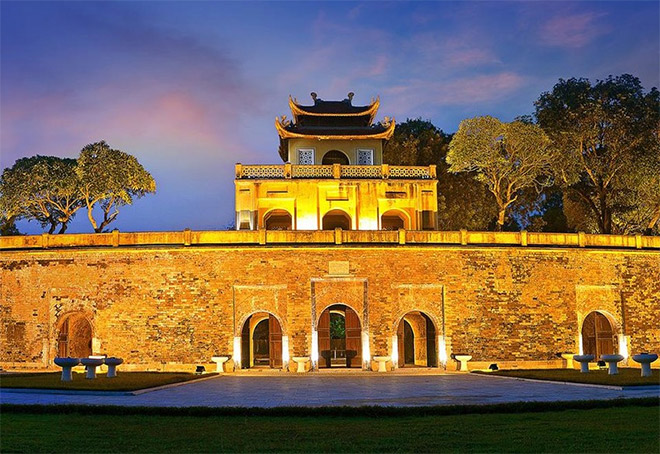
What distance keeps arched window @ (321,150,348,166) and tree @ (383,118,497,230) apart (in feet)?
17.0

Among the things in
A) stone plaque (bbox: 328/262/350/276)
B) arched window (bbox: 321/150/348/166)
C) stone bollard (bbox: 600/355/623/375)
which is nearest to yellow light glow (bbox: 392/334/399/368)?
stone plaque (bbox: 328/262/350/276)

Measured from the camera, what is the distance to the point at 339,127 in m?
35.6

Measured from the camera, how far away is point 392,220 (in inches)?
1344

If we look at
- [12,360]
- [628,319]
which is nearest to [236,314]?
[12,360]

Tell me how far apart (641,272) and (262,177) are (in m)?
15.4

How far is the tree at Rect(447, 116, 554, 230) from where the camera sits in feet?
104

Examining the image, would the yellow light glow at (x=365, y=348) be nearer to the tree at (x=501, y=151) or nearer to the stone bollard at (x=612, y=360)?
the stone bollard at (x=612, y=360)

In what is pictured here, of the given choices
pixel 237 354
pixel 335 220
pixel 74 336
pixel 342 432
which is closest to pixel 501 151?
pixel 335 220

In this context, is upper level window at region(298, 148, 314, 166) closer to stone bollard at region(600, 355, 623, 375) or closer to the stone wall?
the stone wall

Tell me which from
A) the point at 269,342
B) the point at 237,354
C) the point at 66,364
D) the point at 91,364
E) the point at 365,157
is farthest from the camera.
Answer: the point at 365,157

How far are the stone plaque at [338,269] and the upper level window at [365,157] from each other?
1113cm

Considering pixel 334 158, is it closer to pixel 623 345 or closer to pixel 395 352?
pixel 395 352

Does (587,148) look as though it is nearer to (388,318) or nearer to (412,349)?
(412,349)

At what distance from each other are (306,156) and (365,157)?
108 inches
